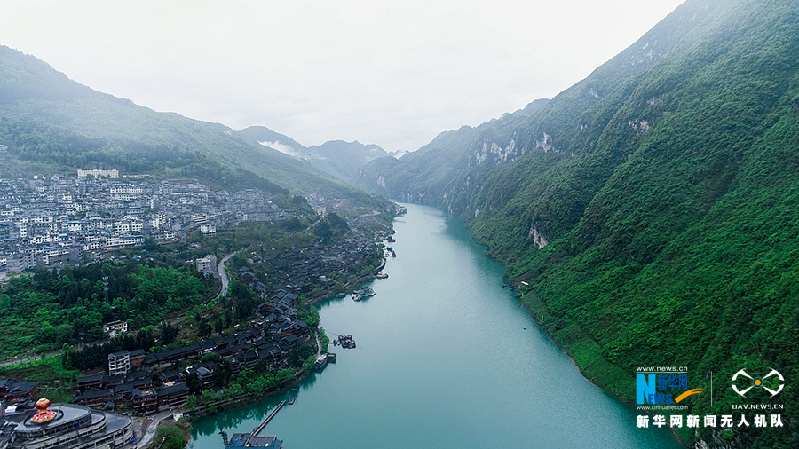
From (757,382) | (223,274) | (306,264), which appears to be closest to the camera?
(757,382)

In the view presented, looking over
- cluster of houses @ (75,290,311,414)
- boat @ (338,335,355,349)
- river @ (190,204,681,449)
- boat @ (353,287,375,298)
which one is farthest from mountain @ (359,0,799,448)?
cluster of houses @ (75,290,311,414)

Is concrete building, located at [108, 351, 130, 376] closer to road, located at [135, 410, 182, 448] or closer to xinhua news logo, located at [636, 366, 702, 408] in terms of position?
road, located at [135, 410, 182, 448]

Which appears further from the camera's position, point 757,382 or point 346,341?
point 346,341

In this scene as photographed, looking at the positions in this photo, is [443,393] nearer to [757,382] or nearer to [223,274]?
[757,382]

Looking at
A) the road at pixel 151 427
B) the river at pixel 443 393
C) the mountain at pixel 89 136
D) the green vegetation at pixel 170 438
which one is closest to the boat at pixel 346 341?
the river at pixel 443 393

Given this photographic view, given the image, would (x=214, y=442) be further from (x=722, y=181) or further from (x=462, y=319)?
(x=722, y=181)

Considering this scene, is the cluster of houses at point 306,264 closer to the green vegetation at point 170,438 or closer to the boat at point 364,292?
the boat at point 364,292

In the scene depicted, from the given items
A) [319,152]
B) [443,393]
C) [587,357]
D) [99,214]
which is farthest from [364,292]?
[319,152]
